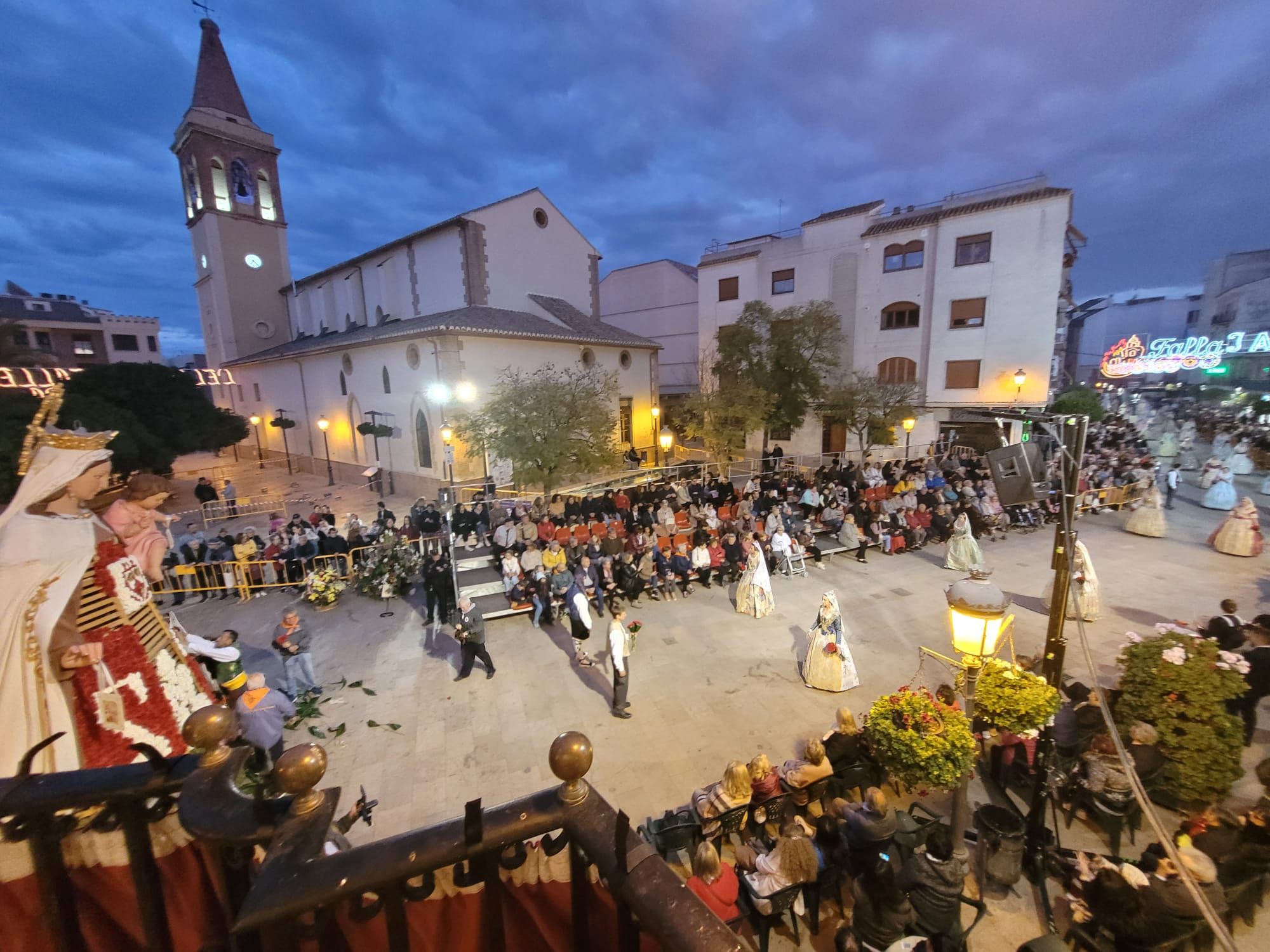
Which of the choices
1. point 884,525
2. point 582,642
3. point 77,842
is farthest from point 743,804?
point 884,525

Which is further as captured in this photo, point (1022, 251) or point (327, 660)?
point (1022, 251)

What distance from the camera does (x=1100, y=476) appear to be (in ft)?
63.7

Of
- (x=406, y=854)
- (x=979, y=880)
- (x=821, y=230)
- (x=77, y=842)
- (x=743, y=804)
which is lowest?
(x=979, y=880)

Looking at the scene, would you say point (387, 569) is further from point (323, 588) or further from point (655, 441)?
point (655, 441)

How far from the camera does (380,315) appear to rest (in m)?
27.1

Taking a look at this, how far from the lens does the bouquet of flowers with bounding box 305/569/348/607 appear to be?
1197cm

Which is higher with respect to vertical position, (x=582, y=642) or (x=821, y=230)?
(x=821, y=230)

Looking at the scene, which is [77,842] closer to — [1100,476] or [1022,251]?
[1100,476]

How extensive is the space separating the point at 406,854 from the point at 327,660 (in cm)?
1017

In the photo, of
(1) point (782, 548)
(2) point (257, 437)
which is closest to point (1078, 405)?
(1) point (782, 548)

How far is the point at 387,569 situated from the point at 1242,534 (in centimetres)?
2139

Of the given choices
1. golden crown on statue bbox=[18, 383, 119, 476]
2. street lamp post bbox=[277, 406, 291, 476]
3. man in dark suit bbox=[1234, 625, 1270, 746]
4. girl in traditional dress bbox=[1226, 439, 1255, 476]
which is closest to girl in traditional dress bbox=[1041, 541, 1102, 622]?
man in dark suit bbox=[1234, 625, 1270, 746]

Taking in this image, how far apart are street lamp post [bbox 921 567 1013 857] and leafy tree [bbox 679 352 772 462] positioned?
51.2 ft

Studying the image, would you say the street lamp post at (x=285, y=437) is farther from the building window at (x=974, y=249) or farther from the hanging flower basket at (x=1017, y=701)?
the building window at (x=974, y=249)
